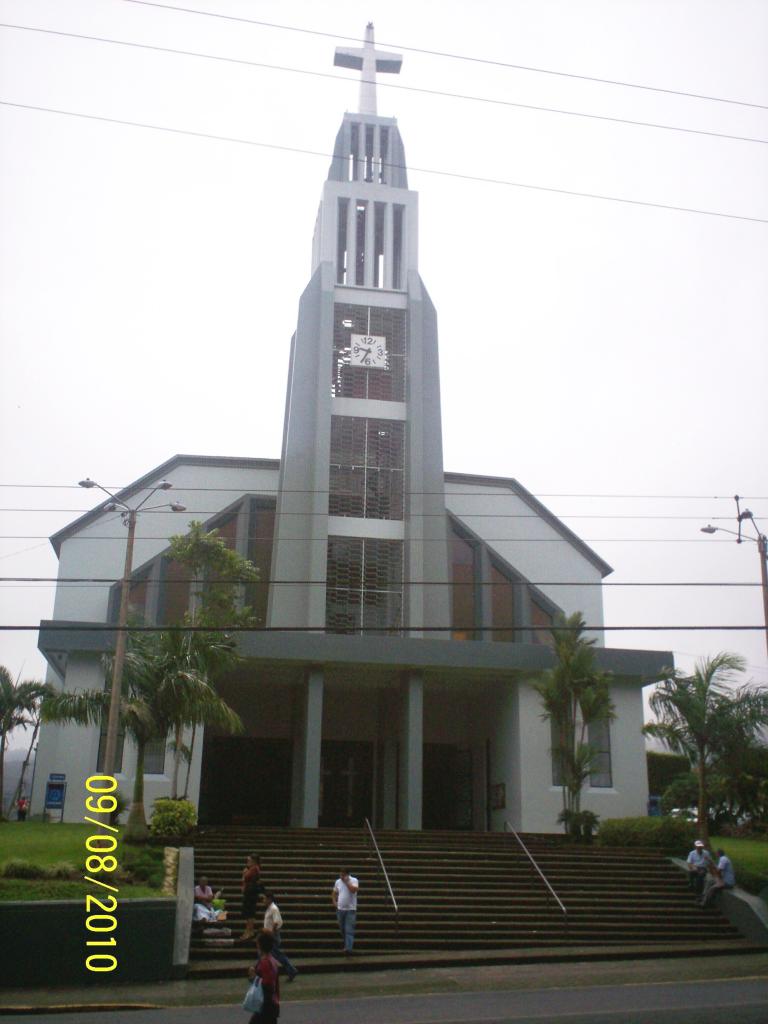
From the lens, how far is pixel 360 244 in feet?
130

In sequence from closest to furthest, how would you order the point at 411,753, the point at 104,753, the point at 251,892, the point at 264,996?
the point at 264,996
the point at 251,892
the point at 104,753
the point at 411,753

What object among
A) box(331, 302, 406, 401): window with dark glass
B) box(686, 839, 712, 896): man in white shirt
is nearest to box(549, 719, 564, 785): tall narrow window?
box(686, 839, 712, 896): man in white shirt

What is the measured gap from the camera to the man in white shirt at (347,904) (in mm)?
16734

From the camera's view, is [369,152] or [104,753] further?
[369,152]

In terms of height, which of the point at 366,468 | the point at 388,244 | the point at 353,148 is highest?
the point at 353,148

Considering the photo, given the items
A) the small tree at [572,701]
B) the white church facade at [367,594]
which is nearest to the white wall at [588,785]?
the white church facade at [367,594]

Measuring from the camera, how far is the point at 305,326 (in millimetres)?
36656

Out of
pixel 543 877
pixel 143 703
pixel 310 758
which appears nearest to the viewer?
pixel 543 877

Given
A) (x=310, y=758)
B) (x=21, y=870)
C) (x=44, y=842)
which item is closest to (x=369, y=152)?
(x=310, y=758)

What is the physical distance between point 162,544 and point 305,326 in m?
9.93

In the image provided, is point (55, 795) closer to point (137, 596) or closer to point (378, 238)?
point (137, 596)

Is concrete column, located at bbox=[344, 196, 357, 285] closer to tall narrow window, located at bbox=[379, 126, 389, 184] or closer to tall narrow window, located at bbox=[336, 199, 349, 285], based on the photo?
tall narrow window, located at bbox=[336, 199, 349, 285]

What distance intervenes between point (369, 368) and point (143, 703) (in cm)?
1777

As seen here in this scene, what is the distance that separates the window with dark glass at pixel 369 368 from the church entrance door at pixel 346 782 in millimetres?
12981
